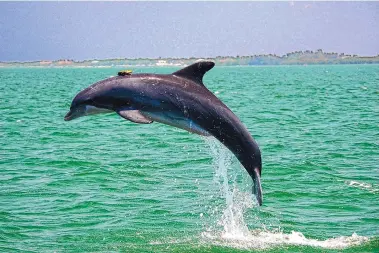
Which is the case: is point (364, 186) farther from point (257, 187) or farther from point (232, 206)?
point (257, 187)

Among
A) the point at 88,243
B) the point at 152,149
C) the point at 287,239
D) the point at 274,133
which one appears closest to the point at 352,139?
the point at 274,133

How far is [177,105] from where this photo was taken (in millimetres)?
9555

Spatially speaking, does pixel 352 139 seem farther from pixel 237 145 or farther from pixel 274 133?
pixel 237 145

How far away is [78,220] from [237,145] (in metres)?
6.01

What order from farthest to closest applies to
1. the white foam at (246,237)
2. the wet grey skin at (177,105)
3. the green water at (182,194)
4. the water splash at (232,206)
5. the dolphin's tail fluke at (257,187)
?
the green water at (182,194) < the white foam at (246,237) < the water splash at (232,206) < the dolphin's tail fluke at (257,187) < the wet grey skin at (177,105)

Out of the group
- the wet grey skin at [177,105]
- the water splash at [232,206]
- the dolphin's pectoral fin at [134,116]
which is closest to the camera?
the dolphin's pectoral fin at [134,116]

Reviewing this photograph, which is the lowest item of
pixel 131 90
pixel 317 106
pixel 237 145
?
pixel 317 106

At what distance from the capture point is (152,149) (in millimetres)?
24172

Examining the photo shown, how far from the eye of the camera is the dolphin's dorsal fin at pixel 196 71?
32.4 feet

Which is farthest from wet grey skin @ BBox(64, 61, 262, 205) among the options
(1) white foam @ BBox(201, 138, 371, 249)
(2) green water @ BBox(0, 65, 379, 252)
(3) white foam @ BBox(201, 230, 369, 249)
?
(3) white foam @ BBox(201, 230, 369, 249)

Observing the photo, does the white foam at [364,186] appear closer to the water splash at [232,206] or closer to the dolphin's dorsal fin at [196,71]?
the water splash at [232,206]

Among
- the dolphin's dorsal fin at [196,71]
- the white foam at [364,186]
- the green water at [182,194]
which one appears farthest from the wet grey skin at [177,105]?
the white foam at [364,186]

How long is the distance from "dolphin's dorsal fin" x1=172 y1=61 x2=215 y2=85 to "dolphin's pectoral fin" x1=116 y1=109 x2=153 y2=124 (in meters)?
1.06

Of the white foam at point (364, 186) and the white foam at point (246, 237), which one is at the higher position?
the white foam at point (364, 186)
